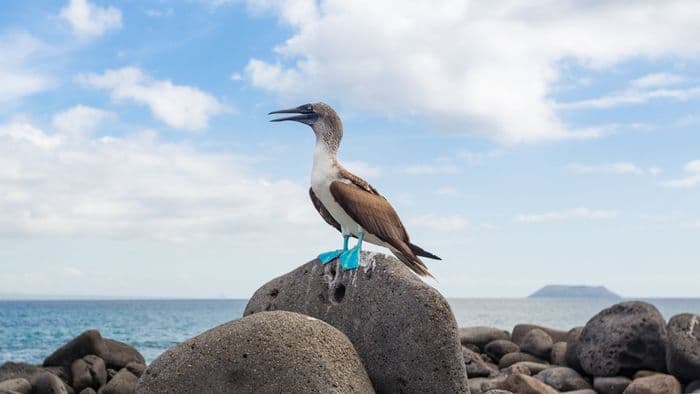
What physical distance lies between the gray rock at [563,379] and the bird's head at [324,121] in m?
8.40

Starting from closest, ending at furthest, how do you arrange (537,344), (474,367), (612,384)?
(612,384) < (474,367) < (537,344)

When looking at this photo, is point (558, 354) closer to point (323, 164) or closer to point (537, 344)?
point (537, 344)

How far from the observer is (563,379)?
14242 mm

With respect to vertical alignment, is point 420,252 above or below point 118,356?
above

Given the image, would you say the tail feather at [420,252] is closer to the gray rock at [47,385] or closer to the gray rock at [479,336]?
the gray rock at [47,385]

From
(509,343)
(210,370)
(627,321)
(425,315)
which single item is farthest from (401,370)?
(509,343)


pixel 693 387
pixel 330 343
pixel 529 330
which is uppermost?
pixel 330 343

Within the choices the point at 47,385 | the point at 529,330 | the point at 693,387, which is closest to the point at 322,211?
the point at 47,385

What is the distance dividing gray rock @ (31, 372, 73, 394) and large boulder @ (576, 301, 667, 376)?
9.29 m

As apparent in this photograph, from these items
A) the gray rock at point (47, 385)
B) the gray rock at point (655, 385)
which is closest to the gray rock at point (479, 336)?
the gray rock at point (655, 385)

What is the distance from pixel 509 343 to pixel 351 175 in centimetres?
1078

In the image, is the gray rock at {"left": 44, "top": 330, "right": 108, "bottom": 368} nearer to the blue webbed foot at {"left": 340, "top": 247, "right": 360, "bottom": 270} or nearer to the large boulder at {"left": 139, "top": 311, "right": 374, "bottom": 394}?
the large boulder at {"left": 139, "top": 311, "right": 374, "bottom": 394}

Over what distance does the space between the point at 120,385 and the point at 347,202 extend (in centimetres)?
892

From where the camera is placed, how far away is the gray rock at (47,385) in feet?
45.1
